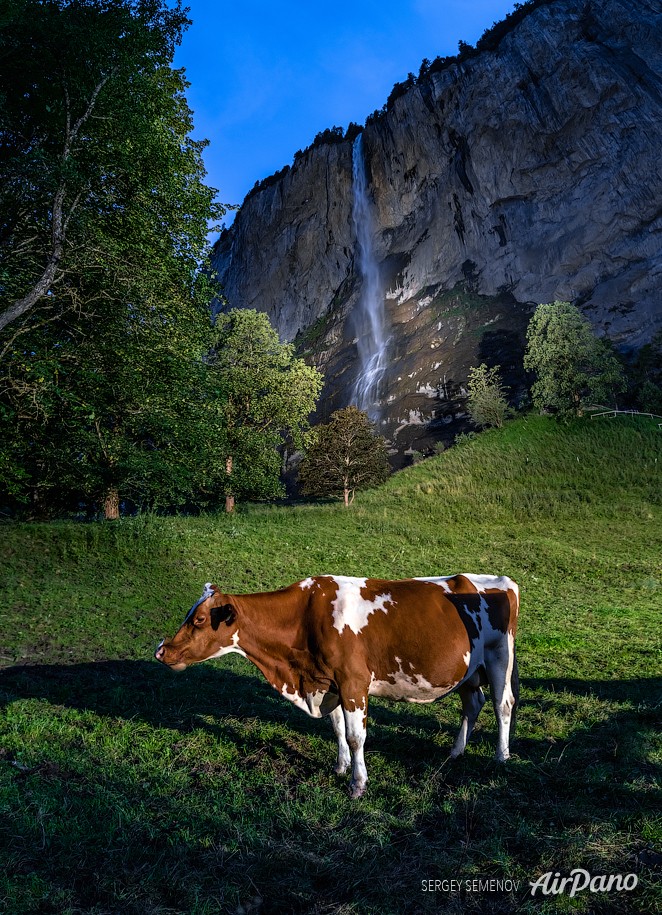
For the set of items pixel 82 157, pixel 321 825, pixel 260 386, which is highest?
pixel 82 157

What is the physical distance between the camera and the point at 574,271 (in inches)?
2621

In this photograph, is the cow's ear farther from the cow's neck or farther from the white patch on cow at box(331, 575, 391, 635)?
the white patch on cow at box(331, 575, 391, 635)

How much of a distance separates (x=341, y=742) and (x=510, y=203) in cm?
8319

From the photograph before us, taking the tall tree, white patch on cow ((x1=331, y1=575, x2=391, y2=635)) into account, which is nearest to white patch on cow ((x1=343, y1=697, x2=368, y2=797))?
white patch on cow ((x1=331, y1=575, x2=391, y2=635))

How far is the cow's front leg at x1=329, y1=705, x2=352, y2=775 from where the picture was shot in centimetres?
543

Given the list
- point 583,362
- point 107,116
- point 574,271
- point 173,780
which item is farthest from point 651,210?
point 173,780

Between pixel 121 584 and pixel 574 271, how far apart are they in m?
69.6

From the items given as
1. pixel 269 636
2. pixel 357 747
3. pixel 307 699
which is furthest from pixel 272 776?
pixel 269 636

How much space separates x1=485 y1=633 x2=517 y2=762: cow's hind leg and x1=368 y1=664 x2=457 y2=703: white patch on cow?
76cm

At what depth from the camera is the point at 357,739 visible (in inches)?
198

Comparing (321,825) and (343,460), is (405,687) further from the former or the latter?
(343,460)

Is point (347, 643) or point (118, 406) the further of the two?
point (118, 406)

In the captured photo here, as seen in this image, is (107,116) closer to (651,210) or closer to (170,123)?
(170,123)

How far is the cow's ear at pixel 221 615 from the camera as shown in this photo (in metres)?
5.37
